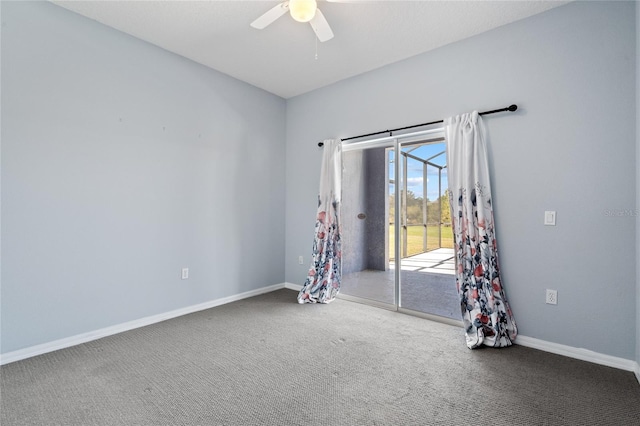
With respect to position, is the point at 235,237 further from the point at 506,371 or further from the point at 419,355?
the point at 506,371

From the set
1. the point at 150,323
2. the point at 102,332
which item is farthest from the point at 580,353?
the point at 102,332

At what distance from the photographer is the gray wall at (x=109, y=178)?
7.47ft

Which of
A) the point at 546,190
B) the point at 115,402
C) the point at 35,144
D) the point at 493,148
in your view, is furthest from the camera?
the point at 493,148

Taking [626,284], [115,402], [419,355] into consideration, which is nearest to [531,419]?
[419,355]

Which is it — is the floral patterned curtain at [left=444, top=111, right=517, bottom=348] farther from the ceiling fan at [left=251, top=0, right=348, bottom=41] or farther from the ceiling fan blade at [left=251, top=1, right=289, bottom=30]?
the ceiling fan blade at [left=251, top=1, right=289, bottom=30]

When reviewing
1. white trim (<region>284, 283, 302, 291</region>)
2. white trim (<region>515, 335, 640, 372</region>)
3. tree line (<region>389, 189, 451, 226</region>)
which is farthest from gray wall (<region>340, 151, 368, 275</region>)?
white trim (<region>515, 335, 640, 372</region>)

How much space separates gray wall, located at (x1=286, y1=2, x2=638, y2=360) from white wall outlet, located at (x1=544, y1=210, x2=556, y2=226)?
3 centimetres

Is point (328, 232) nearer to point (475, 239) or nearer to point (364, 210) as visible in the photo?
point (364, 210)

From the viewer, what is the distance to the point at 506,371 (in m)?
2.13

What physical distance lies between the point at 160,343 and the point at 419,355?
212cm

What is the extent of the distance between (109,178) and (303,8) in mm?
2172

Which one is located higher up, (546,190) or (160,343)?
(546,190)

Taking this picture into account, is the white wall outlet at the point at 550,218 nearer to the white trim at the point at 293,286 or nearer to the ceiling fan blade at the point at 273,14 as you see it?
the ceiling fan blade at the point at 273,14

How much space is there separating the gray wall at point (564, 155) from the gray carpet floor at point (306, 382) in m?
0.44
